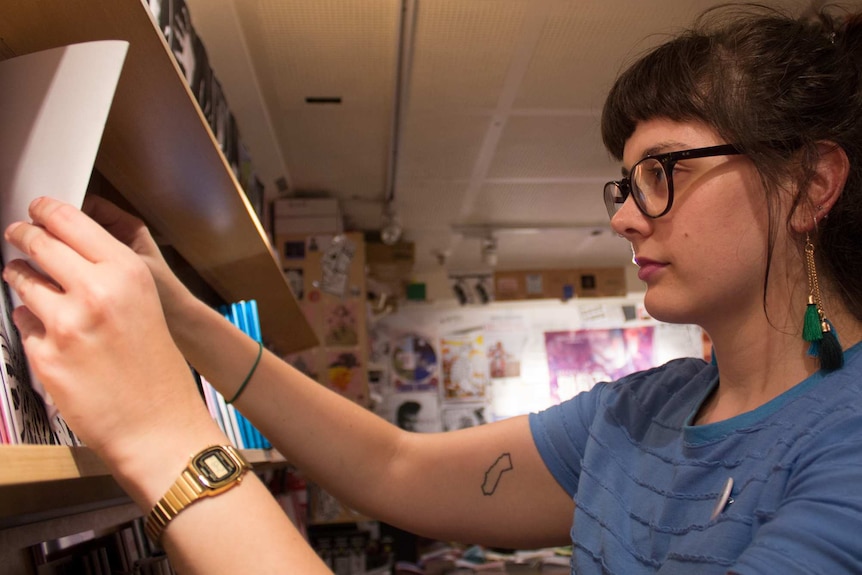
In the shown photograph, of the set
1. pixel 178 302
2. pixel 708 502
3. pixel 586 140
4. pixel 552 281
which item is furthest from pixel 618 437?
pixel 552 281

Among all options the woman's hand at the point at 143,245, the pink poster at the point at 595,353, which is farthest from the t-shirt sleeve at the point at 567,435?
the pink poster at the point at 595,353

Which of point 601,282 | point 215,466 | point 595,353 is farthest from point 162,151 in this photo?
point 601,282

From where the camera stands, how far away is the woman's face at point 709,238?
0.90m

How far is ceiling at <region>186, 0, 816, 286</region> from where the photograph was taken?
7.40ft

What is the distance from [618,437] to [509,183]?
9.73ft

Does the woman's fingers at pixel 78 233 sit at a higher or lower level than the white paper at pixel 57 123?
lower

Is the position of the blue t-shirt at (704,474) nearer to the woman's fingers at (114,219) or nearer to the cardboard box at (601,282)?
the woman's fingers at (114,219)

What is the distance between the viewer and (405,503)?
3.74ft

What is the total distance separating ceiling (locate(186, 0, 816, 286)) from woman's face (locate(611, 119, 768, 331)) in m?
1.06

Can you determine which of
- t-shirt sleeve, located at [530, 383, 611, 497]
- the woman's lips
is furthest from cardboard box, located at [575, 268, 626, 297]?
the woman's lips

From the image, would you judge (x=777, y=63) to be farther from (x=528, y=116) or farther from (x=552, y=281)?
(x=552, y=281)

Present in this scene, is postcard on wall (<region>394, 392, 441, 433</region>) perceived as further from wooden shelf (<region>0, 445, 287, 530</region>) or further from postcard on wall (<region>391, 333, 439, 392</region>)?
wooden shelf (<region>0, 445, 287, 530</region>)

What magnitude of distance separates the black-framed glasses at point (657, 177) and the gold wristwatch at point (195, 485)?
67 cm

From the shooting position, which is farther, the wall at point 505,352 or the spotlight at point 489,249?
the wall at point 505,352
